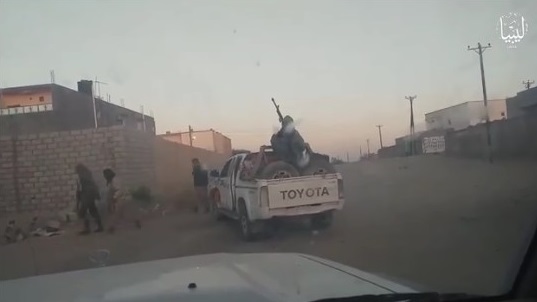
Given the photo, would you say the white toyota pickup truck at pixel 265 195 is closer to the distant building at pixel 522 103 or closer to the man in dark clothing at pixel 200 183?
the man in dark clothing at pixel 200 183

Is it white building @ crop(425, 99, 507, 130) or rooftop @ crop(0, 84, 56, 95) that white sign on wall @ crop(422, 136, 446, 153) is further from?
rooftop @ crop(0, 84, 56, 95)

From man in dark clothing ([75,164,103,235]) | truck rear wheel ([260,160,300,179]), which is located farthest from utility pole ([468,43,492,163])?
man in dark clothing ([75,164,103,235])

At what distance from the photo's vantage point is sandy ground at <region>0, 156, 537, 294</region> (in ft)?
17.7

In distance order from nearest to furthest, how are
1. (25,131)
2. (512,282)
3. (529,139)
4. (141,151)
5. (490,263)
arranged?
1. (512,282)
2. (490,263)
3. (25,131)
4. (141,151)
5. (529,139)

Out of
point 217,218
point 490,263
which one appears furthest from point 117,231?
point 490,263

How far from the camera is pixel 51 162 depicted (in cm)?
581

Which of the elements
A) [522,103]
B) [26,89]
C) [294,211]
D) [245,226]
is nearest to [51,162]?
[26,89]

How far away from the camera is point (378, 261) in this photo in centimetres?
584

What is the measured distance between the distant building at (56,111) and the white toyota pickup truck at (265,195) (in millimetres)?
1030

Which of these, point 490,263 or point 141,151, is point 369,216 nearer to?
point 490,263

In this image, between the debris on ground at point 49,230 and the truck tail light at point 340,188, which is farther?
the truck tail light at point 340,188

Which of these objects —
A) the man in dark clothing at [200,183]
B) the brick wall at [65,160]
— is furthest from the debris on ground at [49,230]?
the man in dark clothing at [200,183]

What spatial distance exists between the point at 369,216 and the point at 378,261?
98 centimetres

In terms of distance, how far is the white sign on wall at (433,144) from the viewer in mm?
6744
